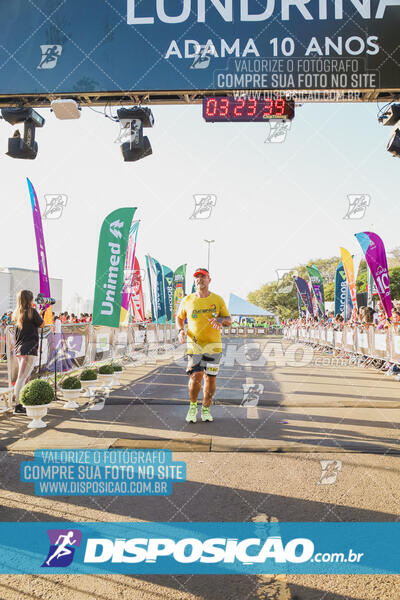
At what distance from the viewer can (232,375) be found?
13.8m

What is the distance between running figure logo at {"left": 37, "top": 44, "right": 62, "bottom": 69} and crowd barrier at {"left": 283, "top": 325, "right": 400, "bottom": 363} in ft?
34.3

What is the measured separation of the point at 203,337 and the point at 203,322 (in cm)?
22

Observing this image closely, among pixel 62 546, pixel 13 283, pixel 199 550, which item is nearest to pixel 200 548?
pixel 199 550

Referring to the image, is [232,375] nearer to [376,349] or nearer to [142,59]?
[376,349]

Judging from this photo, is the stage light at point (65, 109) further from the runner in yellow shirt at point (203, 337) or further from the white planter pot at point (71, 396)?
the white planter pot at point (71, 396)

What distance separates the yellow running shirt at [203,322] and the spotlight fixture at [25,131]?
13.9ft

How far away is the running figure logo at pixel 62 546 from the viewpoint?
2.96 meters

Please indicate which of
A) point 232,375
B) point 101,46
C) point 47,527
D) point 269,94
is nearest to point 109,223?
point 101,46

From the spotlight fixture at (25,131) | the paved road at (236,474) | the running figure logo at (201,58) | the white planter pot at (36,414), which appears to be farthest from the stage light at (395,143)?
the white planter pot at (36,414)

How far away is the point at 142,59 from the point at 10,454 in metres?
6.14

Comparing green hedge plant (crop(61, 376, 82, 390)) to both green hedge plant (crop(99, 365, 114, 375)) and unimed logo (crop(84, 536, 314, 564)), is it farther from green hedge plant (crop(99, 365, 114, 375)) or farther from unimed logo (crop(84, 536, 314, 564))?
unimed logo (crop(84, 536, 314, 564))

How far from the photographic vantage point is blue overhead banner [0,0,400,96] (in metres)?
7.58

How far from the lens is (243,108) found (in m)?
8.05

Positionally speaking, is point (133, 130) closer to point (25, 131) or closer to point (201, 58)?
point (201, 58)
